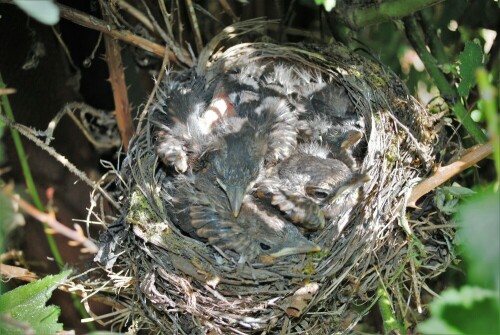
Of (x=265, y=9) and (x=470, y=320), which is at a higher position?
(x=265, y=9)

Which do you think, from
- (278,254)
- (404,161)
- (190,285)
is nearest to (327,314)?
(278,254)

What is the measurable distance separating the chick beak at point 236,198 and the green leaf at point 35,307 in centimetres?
70

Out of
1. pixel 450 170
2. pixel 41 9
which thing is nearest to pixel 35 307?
pixel 41 9

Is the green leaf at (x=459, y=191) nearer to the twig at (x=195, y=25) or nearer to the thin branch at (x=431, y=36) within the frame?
the thin branch at (x=431, y=36)

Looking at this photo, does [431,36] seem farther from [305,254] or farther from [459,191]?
[305,254]

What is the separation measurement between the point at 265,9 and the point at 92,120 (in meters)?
0.77

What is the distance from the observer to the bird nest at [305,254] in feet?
5.53

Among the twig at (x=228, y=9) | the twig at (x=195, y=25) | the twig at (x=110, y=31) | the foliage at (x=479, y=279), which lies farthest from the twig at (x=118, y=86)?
the foliage at (x=479, y=279)

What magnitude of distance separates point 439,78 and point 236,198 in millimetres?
776

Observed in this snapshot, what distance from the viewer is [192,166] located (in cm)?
206

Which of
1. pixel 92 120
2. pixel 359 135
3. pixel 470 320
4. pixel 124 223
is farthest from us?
pixel 92 120

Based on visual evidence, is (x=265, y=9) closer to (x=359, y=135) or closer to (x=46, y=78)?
(x=359, y=135)

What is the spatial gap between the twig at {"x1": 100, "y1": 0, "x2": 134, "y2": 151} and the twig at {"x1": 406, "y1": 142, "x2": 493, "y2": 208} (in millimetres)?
977

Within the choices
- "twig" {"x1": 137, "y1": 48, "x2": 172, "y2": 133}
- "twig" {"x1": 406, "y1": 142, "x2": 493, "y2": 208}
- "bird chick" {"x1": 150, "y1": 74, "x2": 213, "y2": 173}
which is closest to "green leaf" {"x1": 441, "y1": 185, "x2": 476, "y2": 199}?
"twig" {"x1": 406, "y1": 142, "x2": 493, "y2": 208}
